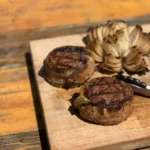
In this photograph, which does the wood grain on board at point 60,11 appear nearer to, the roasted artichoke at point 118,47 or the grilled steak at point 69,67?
the roasted artichoke at point 118,47

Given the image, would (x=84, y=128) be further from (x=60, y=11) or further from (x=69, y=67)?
(x=60, y=11)

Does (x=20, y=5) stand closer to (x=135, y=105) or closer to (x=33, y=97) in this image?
(x=33, y=97)

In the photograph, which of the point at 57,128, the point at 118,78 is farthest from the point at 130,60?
the point at 57,128

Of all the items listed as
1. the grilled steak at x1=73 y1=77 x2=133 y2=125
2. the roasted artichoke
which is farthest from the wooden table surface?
the roasted artichoke

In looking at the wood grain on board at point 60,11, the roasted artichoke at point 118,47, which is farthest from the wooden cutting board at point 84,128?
the wood grain on board at point 60,11

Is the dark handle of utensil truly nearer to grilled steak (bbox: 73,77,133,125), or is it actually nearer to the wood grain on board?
grilled steak (bbox: 73,77,133,125)

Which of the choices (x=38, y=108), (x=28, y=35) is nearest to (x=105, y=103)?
(x=38, y=108)

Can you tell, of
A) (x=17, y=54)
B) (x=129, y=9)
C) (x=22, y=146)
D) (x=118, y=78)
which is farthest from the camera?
(x=129, y=9)
